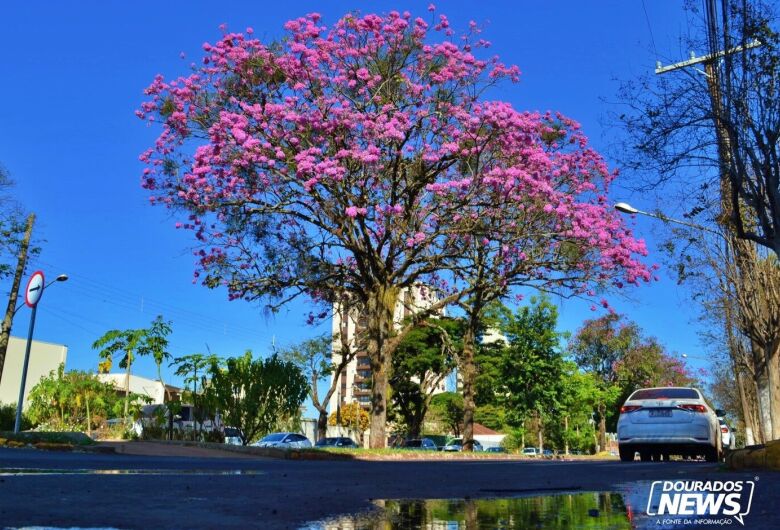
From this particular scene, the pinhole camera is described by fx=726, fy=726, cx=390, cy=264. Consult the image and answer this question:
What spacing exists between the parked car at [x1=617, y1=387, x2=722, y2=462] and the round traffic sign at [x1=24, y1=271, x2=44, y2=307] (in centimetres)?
1483

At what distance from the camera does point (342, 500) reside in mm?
4641

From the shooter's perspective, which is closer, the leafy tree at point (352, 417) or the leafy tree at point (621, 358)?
the leafy tree at point (621, 358)

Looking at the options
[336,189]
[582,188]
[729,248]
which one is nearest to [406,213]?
[336,189]

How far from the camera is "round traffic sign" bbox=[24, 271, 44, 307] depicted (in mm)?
19109

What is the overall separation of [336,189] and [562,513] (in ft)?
47.0

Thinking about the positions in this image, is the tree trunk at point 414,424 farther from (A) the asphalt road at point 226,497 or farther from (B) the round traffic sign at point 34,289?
(A) the asphalt road at point 226,497

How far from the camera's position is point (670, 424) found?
13.5 m

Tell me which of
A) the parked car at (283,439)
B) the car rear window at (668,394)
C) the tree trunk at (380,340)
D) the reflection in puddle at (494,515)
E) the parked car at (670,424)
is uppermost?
the tree trunk at (380,340)

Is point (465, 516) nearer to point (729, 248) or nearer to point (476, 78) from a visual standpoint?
point (476, 78)

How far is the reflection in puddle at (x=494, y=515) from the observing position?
339cm

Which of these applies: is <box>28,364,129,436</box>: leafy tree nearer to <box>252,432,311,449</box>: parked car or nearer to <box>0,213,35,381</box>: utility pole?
<box>0,213,35,381</box>: utility pole

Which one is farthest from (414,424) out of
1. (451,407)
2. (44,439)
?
(44,439)

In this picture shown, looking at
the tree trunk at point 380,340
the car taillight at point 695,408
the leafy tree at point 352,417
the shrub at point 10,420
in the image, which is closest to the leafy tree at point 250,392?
the tree trunk at point 380,340

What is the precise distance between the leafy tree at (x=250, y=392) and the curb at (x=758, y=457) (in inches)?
547
